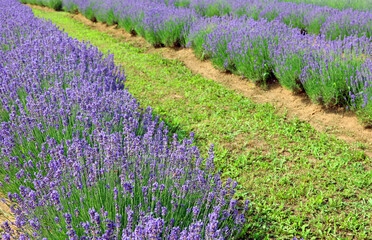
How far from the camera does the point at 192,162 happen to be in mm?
2479

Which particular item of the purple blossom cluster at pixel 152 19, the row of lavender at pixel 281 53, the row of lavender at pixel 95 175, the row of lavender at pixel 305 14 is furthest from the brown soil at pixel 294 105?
the row of lavender at pixel 95 175

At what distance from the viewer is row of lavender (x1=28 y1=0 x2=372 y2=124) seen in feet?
12.4

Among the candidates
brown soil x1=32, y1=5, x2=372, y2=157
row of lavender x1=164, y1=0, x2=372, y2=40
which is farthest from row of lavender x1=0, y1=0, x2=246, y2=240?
row of lavender x1=164, y1=0, x2=372, y2=40

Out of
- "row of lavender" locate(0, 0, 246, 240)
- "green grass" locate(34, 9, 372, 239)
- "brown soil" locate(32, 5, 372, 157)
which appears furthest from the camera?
"brown soil" locate(32, 5, 372, 157)

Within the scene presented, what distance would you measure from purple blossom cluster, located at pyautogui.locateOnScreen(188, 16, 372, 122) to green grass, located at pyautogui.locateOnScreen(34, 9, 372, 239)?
20.1 inches

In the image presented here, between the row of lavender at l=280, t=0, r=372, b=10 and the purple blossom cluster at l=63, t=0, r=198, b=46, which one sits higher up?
the row of lavender at l=280, t=0, r=372, b=10

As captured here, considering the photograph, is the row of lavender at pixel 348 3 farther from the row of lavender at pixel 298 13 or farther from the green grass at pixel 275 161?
the green grass at pixel 275 161

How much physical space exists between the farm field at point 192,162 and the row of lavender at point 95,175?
1 cm

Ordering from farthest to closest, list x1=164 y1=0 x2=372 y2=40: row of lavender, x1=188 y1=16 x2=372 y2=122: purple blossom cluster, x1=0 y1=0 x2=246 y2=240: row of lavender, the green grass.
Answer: x1=164 y1=0 x2=372 y2=40: row of lavender
x1=188 y1=16 x2=372 y2=122: purple blossom cluster
the green grass
x1=0 y1=0 x2=246 y2=240: row of lavender

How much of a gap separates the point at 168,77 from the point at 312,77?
2631mm

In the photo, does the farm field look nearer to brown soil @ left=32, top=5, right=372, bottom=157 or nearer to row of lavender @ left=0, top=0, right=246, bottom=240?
row of lavender @ left=0, top=0, right=246, bottom=240

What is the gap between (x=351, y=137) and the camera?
141 inches

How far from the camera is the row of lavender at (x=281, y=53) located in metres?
3.78

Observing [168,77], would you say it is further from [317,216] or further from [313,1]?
[313,1]
